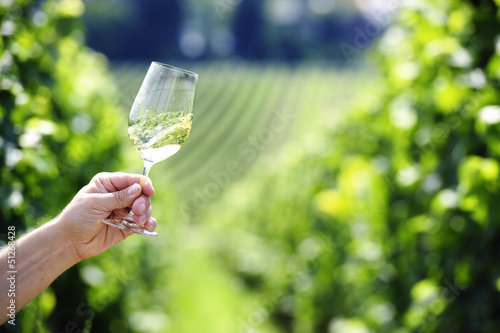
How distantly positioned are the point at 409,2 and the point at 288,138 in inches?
825

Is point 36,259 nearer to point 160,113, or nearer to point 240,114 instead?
point 160,113

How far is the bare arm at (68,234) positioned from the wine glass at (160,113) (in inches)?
2.2

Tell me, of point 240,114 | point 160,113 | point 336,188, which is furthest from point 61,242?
point 240,114

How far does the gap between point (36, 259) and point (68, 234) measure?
112 mm

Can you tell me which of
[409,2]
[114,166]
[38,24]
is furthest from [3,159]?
[409,2]

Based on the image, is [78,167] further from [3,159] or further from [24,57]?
[3,159]

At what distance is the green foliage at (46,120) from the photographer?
2.12 m

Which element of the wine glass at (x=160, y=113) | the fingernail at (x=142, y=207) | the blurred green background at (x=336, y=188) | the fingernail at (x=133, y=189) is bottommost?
the blurred green background at (x=336, y=188)

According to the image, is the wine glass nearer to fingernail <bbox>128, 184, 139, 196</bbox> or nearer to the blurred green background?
fingernail <bbox>128, 184, 139, 196</bbox>

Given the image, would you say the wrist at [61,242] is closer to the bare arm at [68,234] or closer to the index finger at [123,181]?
the bare arm at [68,234]

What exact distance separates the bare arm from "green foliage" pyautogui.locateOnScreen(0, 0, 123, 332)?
59cm

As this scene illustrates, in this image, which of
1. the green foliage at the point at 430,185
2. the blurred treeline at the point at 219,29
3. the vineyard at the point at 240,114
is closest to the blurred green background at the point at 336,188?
the green foliage at the point at 430,185

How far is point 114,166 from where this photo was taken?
3.84 m

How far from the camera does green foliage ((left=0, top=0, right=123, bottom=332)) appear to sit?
212cm
